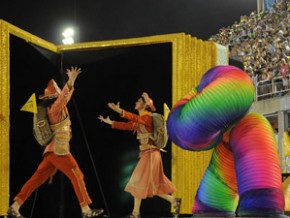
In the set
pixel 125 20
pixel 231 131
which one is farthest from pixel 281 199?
pixel 125 20

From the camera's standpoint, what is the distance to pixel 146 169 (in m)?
4.46

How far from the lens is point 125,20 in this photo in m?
5.73

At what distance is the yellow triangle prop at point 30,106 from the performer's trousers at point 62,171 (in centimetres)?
36

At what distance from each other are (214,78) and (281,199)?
2.05 feet

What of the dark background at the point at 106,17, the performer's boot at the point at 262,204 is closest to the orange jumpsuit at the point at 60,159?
the dark background at the point at 106,17

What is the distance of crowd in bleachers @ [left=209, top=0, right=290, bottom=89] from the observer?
28.2 ft

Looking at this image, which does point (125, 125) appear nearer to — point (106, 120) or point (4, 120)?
point (106, 120)

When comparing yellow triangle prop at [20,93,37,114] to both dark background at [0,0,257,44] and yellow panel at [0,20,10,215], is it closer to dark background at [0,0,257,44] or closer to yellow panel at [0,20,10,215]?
yellow panel at [0,20,10,215]

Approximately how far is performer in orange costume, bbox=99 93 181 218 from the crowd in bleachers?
420 centimetres

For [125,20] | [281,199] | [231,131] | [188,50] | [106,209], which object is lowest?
[106,209]

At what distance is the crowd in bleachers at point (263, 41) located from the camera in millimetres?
8594

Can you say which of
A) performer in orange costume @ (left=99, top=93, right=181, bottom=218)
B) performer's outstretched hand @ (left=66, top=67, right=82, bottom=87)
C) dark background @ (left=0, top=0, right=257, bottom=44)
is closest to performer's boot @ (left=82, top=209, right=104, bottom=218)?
performer in orange costume @ (left=99, top=93, right=181, bottom=218)

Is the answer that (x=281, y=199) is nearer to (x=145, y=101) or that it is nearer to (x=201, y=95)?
(x=201, y=95)

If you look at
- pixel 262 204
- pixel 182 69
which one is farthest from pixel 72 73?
pixel 262 204
